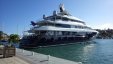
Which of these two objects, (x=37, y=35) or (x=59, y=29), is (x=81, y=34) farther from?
(x=37, y=35)

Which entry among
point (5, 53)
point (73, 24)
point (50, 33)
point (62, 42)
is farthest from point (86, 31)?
point (5, 53)

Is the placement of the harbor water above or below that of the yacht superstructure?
below

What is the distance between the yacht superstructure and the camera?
3998cm

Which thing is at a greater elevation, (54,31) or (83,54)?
(54,31)

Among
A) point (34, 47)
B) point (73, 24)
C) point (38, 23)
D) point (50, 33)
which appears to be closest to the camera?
point (34, 47)

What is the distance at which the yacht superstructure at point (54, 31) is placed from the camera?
3998 cm

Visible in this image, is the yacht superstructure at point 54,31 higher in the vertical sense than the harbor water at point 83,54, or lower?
higher

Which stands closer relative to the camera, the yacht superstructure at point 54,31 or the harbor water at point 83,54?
the harbor water at point 83,54

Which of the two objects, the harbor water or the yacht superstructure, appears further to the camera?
the yacht superstructure

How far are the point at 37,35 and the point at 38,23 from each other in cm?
574

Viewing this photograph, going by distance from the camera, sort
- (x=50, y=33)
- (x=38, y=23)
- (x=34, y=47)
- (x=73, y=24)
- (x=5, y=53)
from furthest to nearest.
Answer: (x=73, y=24), (x=38, y=23), (x=50, y=33), (x=34, y=47), (x=5, y=53)

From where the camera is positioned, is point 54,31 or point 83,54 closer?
point 83,54

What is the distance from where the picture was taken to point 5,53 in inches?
601

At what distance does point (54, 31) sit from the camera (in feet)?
142
